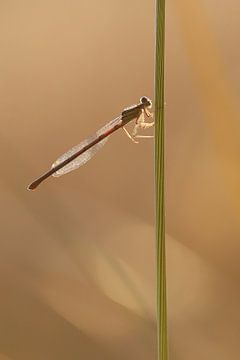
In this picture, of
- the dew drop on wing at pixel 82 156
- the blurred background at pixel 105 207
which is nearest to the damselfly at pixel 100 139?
the dew drop on wing at pixel 82 156

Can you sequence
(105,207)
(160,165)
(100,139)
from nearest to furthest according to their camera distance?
Answer: (160,165), (100,139), (105,207)

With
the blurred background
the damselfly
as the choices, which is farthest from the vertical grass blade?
the blurred background

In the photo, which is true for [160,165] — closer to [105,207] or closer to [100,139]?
[100,139]

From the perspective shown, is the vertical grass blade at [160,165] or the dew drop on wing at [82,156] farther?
the dew drop on wing at [82,156]

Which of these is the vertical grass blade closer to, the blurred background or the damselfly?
the damselfly

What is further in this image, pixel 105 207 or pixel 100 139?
pixel 105 207

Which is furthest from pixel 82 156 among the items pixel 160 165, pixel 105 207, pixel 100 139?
pixel 105 207

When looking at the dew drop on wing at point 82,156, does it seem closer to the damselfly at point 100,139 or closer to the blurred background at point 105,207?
the damselfly at point 100,139

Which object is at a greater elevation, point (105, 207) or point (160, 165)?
point (160, 165)
